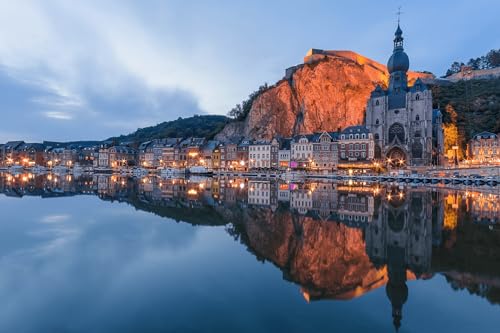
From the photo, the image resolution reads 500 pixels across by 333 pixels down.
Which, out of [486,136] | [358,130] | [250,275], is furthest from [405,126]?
[250,275]

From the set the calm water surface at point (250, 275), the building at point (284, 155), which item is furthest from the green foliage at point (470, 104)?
the calm water surface at point (250, 275)

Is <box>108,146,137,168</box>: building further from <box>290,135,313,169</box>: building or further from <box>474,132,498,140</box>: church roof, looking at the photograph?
<box>474,132,498,140</box>: church roof

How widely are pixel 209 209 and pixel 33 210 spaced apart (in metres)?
10.0

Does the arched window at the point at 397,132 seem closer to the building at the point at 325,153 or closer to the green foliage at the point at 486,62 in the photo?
the building at the point at 325,153

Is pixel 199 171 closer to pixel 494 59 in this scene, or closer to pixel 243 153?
pixel 243 153

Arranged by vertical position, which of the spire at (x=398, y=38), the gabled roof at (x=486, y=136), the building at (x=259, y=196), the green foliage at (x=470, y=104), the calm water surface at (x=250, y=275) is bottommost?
the calm water surface at (x=250, y=275)

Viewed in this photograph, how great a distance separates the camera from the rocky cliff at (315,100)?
3452 inches

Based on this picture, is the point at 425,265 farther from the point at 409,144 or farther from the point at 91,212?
the point at 409,144

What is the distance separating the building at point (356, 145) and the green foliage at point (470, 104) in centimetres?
A: 3181

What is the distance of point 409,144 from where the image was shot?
71312mm

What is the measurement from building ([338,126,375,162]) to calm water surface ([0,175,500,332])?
56.5m

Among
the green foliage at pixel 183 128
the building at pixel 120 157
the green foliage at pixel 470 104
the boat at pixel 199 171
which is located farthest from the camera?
the green foliage at pixel 183 128

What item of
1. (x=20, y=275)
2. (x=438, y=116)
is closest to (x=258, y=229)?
(x=20, y=275)

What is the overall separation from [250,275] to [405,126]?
7358 centimetres
